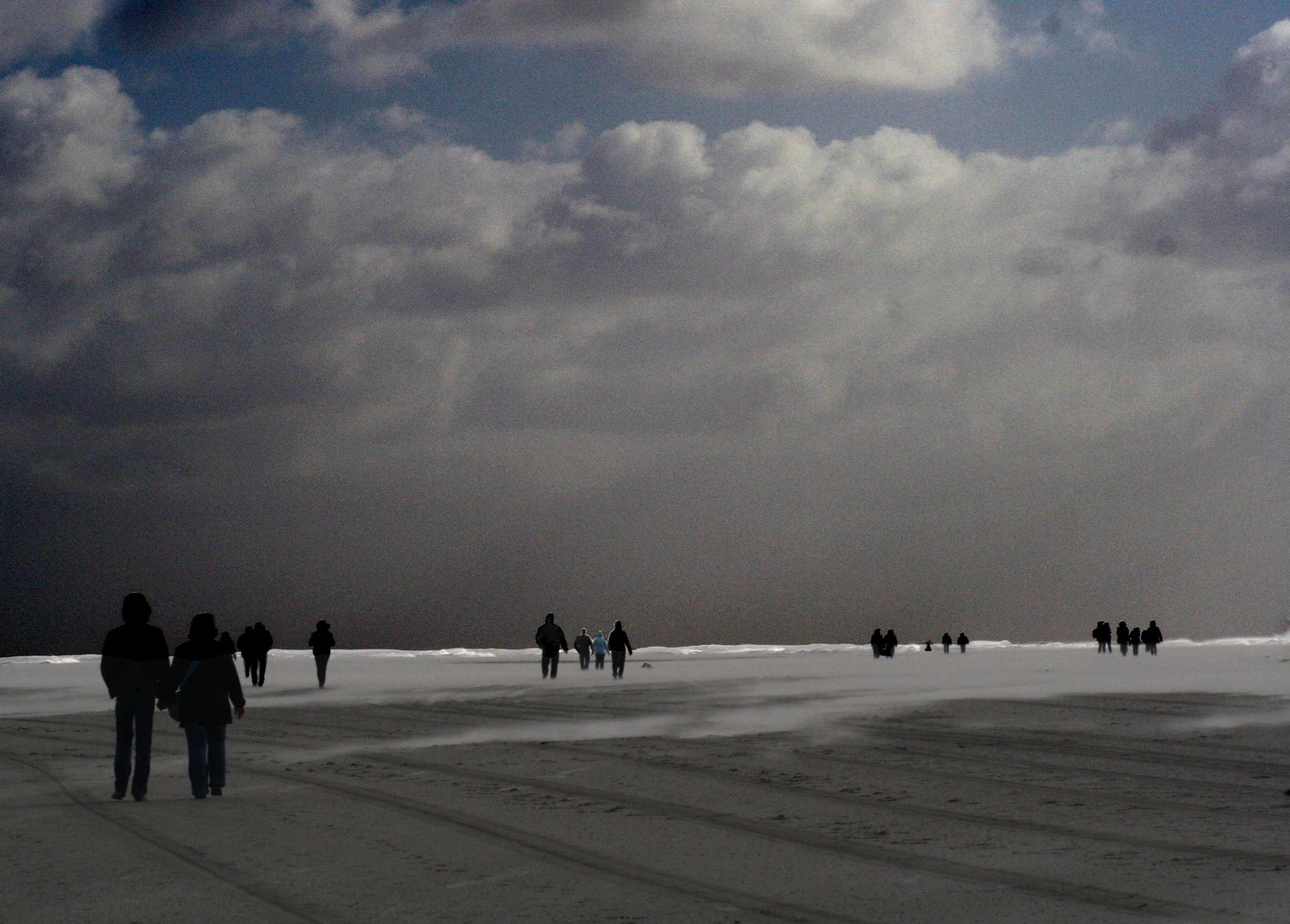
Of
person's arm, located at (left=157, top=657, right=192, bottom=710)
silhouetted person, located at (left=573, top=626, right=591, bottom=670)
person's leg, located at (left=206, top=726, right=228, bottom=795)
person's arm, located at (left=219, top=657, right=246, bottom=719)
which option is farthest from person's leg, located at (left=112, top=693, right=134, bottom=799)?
silhouetted person, located at (left=573, top=626, right=591, bottom=670)

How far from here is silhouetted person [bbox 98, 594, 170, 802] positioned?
1376cm

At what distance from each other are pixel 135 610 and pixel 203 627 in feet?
2.10

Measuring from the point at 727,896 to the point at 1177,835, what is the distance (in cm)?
414

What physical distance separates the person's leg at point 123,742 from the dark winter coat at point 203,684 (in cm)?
31

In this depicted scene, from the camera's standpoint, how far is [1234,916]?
26.6ft

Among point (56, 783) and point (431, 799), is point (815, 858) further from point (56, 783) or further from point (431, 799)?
point (56, 783)

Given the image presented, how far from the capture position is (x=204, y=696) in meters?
13.9

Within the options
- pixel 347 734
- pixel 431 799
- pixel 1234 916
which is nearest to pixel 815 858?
pixel 1234 916

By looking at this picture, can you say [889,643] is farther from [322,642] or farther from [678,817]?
[678,817]

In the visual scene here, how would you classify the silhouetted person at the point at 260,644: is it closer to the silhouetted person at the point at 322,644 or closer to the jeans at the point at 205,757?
the silhouetted person at the point at 322,644

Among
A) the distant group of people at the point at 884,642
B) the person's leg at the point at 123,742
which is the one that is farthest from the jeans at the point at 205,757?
the distant group of people at the point at 884,642

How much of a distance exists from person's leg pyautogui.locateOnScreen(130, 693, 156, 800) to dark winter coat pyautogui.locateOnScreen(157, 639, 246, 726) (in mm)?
156

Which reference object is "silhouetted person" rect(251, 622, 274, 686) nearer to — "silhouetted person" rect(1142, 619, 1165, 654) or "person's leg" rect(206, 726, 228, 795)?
"person's leg" rect(206, 726, 228, 795)

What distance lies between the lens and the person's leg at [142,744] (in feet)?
44.7
